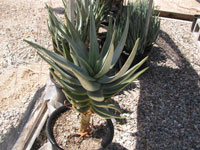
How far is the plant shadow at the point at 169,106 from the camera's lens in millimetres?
2408

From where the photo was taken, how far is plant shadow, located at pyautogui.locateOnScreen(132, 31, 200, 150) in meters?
2.41

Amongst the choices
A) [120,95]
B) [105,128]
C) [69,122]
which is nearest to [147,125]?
[120,95]

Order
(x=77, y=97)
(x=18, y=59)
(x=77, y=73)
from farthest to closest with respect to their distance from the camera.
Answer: (x=18, y=59), (x=77, y=97), (x=77, y=73)

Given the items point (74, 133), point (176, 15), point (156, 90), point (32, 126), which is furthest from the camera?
point (176, 15)

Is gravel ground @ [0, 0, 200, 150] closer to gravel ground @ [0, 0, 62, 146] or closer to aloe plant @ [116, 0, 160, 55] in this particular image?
gravel ground @ [0, 0, 62, 146]

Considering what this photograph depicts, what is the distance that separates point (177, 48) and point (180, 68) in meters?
0.63

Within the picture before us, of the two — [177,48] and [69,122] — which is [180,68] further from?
[69,122]

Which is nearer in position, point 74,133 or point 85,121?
point 85,121

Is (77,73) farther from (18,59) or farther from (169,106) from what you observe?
(18,59)

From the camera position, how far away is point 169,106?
9.31ft

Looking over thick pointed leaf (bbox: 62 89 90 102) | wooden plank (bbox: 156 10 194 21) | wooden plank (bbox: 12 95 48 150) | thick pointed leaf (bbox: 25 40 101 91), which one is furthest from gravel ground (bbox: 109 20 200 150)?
wooden plank (bbox: 156 10 194 21)

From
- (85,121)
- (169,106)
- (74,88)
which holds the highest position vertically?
(74,88)

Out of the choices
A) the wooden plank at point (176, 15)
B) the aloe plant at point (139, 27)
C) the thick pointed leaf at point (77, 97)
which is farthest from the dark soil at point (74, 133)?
the wooden plank at point (176, 15)

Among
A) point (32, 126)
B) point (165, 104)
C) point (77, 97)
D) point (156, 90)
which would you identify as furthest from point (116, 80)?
point (156, 90)
